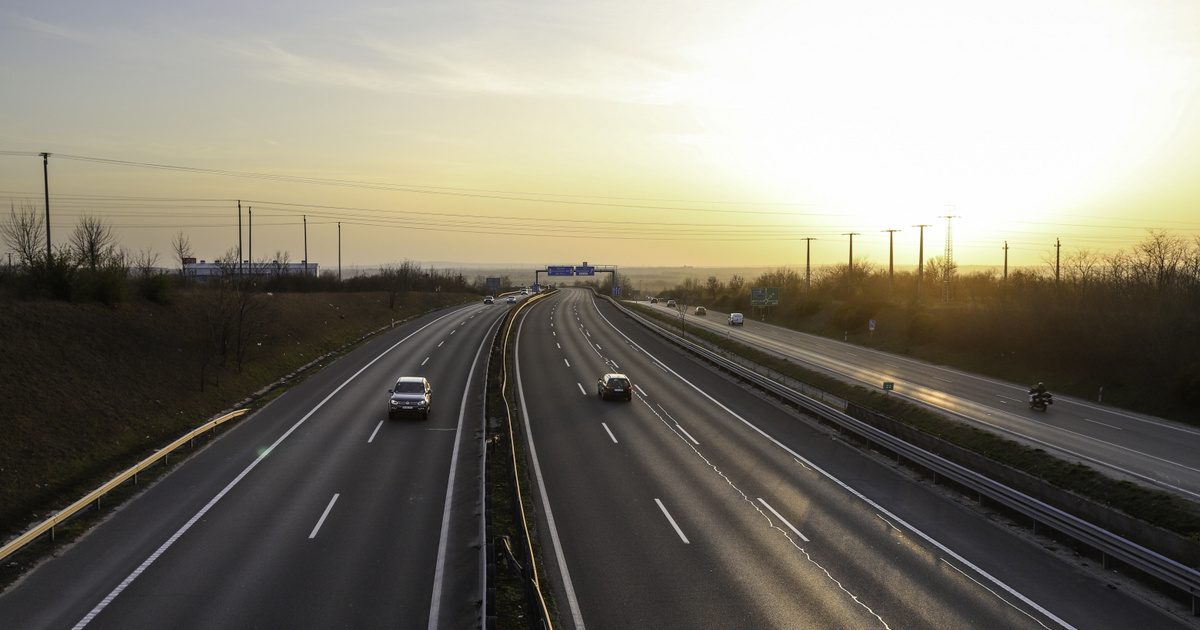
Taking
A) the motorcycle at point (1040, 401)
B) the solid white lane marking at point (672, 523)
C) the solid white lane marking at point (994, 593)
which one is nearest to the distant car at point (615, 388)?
the solid white lane marking at point (672, 523)

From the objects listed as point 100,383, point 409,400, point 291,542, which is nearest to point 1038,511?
point 291,542

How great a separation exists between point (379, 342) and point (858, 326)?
2047 inches

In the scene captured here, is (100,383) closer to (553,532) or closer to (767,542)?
(553,532)

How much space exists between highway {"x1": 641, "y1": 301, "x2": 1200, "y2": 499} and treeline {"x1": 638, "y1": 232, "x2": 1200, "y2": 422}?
256cm

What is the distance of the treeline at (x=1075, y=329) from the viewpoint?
39750 millimetres

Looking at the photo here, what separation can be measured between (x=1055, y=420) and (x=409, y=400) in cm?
3122

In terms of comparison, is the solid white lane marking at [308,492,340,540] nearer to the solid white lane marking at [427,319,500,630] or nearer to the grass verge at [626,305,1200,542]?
the solid white lane marking at [427,319,500,630]

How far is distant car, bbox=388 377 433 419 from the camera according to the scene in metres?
30.1

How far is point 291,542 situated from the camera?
55.0 ft

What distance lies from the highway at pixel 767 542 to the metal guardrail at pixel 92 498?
38.5 ft

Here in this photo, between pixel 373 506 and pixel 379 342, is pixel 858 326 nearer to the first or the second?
pixel 379 342

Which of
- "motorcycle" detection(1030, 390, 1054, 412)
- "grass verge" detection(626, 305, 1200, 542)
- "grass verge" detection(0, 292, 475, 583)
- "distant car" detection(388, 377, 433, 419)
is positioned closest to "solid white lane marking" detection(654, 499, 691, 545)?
"grass verge" detection(626, 305, 1200, 542)

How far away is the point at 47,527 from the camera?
16484 millimetres

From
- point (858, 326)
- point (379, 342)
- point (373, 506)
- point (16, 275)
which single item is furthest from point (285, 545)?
point (858, 326)
